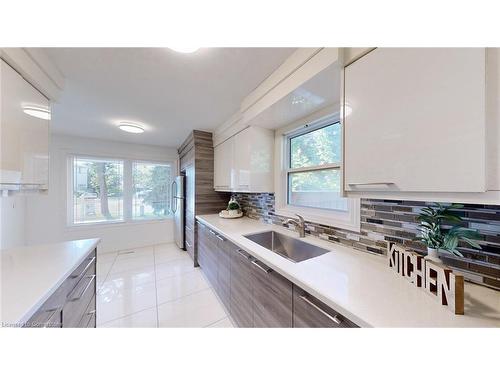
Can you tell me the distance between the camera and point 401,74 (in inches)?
26.9

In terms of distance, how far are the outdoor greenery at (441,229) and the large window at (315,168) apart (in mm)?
592

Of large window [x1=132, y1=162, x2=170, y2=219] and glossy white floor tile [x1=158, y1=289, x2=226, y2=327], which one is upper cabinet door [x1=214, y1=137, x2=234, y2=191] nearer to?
glossy white floor tile [x1=158, y1=289, x2=226, y2=327]

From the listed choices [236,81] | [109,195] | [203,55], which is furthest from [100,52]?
[109,195]

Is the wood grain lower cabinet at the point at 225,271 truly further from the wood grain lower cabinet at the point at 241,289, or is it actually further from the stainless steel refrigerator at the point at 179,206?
the stainless steel refrigerator at the point at 179,206

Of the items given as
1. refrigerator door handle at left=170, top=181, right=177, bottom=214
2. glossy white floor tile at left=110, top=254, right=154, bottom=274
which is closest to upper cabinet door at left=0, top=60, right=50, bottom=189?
glossy white floor tile at left=110, top=254, right=154, bottom=274

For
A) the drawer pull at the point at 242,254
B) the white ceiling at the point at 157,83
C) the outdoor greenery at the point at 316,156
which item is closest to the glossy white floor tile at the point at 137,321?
the drawer pull at the point at 242,254

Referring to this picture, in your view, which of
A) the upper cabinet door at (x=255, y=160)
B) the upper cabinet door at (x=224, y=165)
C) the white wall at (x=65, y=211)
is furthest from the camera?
the white wall at (x=65, y=211)

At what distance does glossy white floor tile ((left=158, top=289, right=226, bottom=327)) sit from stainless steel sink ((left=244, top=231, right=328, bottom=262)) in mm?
838

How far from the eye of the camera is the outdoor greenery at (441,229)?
28.2 inches

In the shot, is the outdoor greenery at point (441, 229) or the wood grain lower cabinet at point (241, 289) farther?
the wood grain lower cabinet at point (241, 289)

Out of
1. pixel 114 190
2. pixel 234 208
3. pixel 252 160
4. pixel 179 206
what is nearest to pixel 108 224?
pixel 114 190

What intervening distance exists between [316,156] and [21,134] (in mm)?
2187
